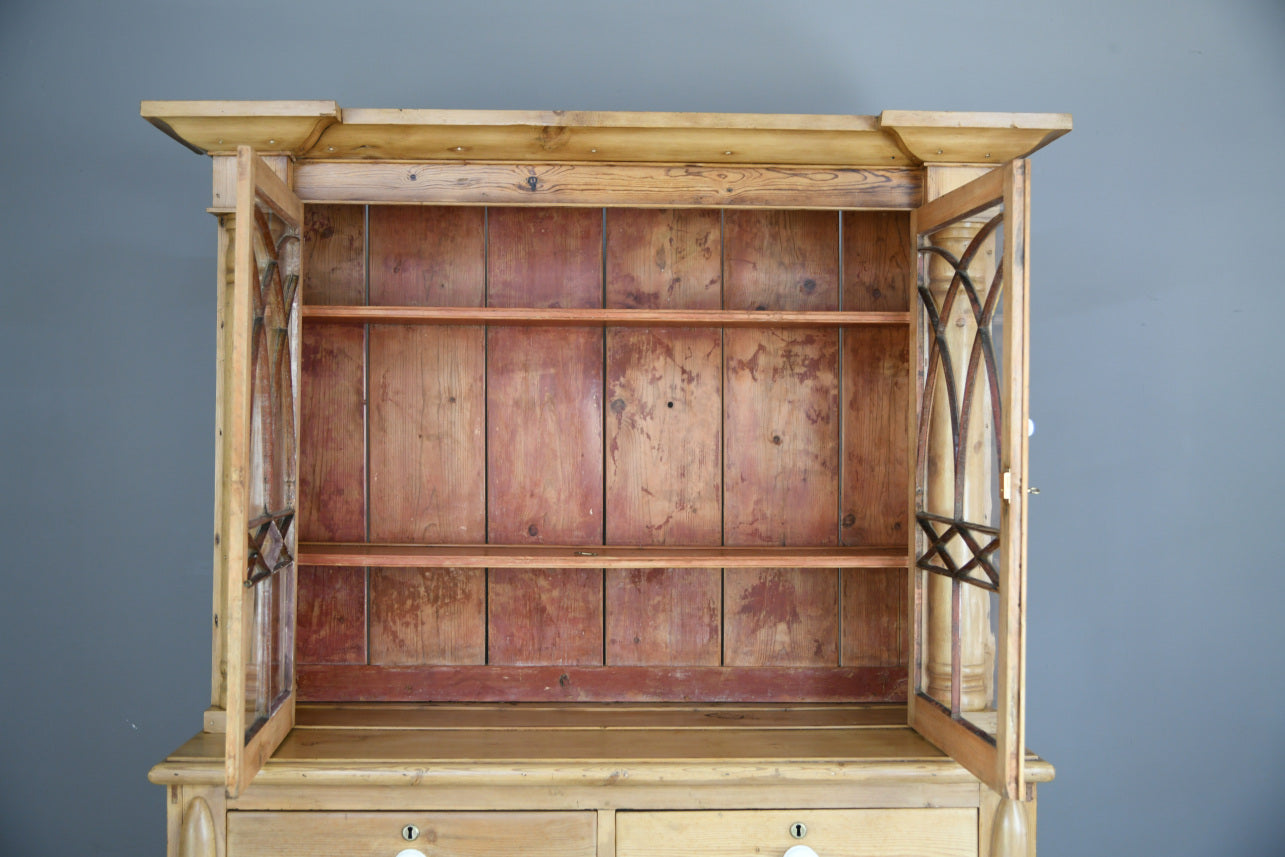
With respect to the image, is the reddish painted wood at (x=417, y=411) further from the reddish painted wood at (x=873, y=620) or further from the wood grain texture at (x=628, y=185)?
the reddish painted wood at (x=873, y=620)

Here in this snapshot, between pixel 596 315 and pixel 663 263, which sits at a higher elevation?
pixel 663 263

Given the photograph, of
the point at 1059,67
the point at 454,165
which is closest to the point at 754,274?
the point at 454,165

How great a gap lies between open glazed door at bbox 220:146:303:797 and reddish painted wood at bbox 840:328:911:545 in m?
1.36

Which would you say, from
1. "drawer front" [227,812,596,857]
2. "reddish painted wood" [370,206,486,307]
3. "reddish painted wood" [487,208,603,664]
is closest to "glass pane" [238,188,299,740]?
"drawer front" [227,812,596,857]

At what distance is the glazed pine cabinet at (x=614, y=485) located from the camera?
5.90ft

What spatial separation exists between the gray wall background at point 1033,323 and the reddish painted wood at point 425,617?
539 millimetres

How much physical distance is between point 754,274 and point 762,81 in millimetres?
577

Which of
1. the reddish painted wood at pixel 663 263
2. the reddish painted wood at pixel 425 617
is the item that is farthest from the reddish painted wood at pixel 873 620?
the reddish painted wood at pixel 425 617

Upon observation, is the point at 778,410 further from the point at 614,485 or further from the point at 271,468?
the point at 271,468

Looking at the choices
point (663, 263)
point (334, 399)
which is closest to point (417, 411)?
point (334, 399)

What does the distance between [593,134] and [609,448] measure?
799 millimetres

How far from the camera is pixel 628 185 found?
79.8 inches

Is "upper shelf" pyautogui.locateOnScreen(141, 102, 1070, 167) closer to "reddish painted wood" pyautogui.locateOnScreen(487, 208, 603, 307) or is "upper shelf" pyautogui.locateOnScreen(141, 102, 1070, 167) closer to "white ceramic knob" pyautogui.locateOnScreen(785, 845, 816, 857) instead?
"reddish painted wood" pyautogui.locateOnScreen(487, 208, 603, 307)

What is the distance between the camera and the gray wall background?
2.39 meters
